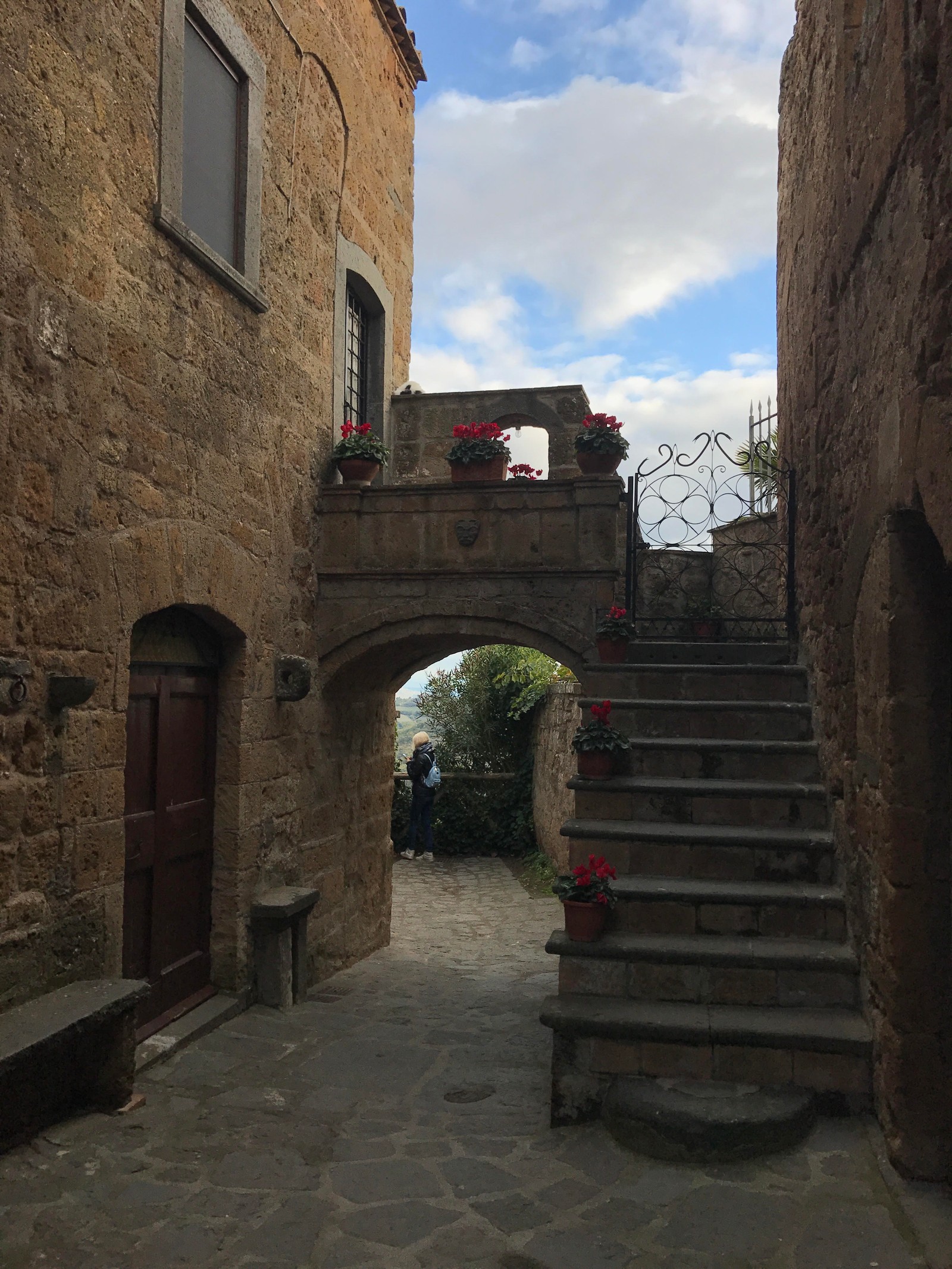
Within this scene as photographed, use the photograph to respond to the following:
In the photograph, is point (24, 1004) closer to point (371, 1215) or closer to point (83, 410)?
point (371, 1215)

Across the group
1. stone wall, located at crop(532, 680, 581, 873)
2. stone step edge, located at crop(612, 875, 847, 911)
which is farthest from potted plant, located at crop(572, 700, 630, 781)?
stone wall, located at crop(532, 680, 581, 873)

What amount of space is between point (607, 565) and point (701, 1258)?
405 cm

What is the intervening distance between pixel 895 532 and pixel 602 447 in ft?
10.4

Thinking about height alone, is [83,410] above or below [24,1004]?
above

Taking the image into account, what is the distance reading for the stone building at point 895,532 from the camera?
2.97 metres

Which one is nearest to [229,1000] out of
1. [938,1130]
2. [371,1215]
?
[371,1215]

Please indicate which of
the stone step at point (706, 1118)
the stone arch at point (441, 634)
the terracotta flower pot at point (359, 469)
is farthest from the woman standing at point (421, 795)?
the stone step at point (706, 1118)

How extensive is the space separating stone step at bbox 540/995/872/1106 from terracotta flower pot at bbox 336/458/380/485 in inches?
158

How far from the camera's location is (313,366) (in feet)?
21.8

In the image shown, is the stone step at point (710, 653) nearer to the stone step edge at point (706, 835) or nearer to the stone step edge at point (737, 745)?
the stone step edge at point (737, 745)

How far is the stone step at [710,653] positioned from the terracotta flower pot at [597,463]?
3.76 ft

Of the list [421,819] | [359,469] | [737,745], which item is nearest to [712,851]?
[737,745]

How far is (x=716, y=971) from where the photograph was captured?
4.17 metres

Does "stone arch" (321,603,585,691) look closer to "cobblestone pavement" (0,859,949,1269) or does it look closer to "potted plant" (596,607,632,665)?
"potted plant" (596,607,632,665)
